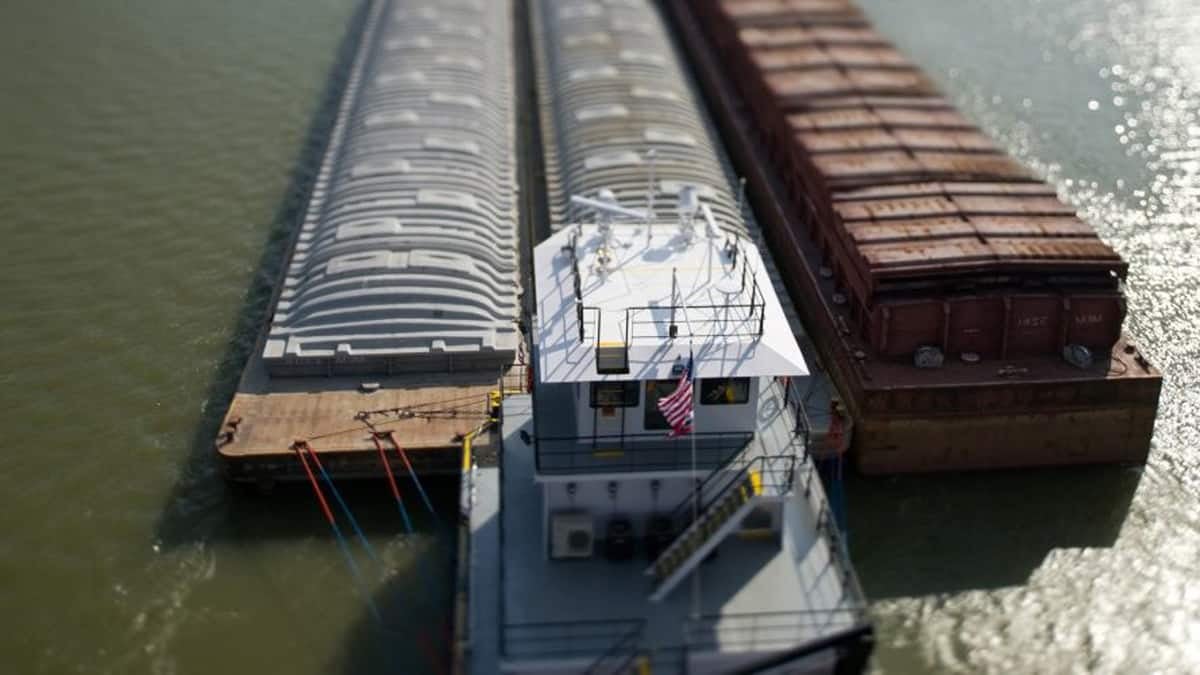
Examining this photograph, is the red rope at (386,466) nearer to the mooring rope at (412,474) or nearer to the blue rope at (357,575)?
the mooring rope at (412,474)

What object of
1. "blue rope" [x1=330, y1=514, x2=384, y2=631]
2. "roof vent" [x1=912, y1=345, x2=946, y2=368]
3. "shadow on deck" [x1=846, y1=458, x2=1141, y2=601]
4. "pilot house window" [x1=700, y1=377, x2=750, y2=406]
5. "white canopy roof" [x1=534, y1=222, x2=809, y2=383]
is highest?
"white canopy roof" [x1=534, y1=222, x2=809, y2=383]

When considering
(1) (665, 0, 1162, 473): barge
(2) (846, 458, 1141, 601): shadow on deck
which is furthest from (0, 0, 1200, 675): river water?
(1) (665, 0, 1162, 473): barge

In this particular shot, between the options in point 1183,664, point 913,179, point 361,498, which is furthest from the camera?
point 913,179

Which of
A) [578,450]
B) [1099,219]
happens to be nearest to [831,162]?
[1099,219]

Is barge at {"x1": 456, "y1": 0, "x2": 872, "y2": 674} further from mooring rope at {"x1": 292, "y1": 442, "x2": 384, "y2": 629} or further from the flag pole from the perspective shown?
mooring rope at {"x1": 292, "y1": 442, "x2": 384, "y2": 629}

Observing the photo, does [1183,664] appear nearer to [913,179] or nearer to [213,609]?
[913,179]
